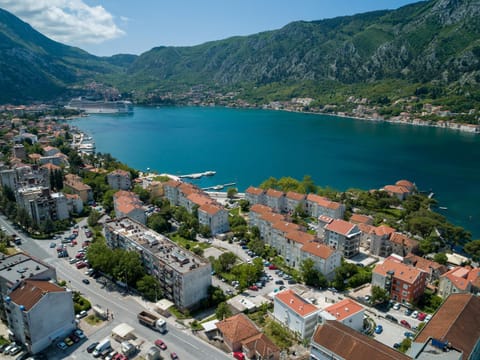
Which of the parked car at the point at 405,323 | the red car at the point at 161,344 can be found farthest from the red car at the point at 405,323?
the red car at the point at 161,344

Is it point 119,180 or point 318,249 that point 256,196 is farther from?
point 119,180

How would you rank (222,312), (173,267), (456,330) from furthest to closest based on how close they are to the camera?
(173,267) → (222,312) → (456,330)

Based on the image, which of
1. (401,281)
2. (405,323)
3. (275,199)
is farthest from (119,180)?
(405,323)

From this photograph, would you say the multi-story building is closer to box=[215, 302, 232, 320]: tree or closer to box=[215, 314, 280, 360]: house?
box=[215, 302, 232, 320]: tree

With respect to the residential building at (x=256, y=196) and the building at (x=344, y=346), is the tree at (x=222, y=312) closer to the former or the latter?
the building at (x=344, y=346)

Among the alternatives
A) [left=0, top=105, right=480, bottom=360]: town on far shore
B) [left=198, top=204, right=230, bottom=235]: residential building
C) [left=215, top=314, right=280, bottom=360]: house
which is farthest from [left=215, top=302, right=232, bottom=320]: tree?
[left=198, top=204, right=230, bottom=235]: residential building

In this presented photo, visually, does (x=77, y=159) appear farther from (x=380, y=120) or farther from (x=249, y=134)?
(x=380, y=120)
